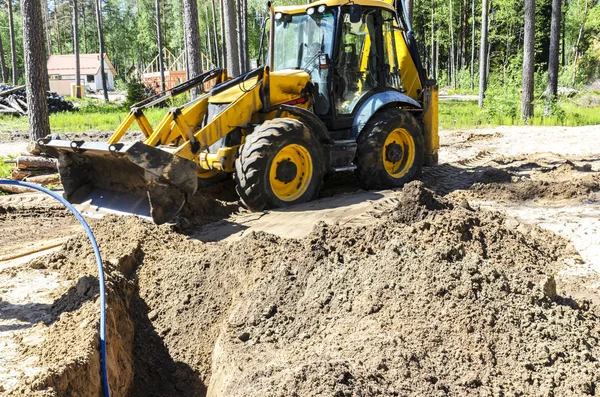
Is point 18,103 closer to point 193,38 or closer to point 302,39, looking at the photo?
point 193,38

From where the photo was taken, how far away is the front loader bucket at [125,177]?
6.11 meters

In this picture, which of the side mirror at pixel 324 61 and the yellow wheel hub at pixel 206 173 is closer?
the yellow wheel hub at pixel 206 173

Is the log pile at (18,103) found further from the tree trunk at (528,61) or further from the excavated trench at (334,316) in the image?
the excavated trench at (334,316)

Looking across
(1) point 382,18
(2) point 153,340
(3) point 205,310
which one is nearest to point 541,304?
(3) point 205,310

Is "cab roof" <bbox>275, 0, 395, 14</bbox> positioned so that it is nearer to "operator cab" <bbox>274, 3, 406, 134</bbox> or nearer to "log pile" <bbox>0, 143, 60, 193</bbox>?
"operator cab" <bbox>274, 3, 406, 134</bbox>

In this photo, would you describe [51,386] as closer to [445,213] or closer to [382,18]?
[445,213]

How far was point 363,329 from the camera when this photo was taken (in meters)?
3.89

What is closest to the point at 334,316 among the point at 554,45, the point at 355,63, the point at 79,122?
the point at 355,63

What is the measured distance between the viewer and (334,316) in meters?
4.18

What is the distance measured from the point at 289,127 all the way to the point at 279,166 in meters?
0.50

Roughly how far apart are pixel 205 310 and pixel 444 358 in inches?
86.8

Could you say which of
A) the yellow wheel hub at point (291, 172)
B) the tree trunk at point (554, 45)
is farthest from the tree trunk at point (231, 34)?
the yellow wheel hub at point (291, 172)

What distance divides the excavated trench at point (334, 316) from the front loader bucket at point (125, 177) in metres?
0.46

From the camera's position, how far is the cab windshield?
26.4ft
